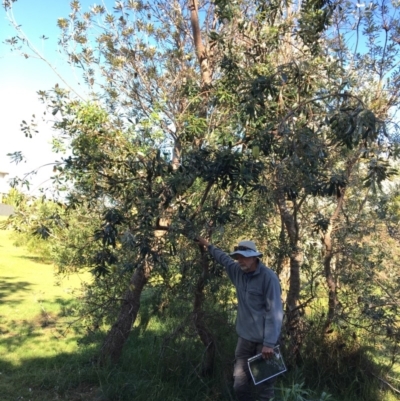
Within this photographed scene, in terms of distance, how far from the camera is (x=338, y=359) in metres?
6.15

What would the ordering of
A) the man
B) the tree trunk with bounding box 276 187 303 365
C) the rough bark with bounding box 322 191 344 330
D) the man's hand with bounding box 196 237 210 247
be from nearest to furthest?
the man → the man's hand with bounding box 196 237 210 247 → the tree trunk with bounding box 276 187 303 365 → the rough bark with bounding box 322 191 344 330

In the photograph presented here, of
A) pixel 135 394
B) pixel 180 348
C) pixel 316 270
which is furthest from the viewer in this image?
pixel 316 270

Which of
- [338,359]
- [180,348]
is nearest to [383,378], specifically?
[338,359]

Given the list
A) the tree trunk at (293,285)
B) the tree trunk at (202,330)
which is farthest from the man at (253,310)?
the tree trunk at (293,285)

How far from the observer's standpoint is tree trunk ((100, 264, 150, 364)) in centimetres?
609

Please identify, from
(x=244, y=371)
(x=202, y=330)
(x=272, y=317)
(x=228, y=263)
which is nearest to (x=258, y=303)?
(x=272, y=317)

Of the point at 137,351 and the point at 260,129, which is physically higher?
the point at 260,129

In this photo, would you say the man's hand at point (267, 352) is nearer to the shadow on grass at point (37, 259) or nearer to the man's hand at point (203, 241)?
the man's hand at point (203, 241)

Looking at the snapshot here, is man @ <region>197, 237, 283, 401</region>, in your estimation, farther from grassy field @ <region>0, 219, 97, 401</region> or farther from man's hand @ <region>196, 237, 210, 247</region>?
grassy field @ <region>0, 219, 97, 401</region>

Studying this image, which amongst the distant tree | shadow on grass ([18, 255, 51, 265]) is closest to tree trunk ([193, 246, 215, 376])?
the distant tree

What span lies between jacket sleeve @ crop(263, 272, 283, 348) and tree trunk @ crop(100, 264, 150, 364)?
212cm

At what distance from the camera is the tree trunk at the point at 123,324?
6.09m

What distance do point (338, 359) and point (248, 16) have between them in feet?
17.0

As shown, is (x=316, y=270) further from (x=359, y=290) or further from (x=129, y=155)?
(x=129, y=155)
